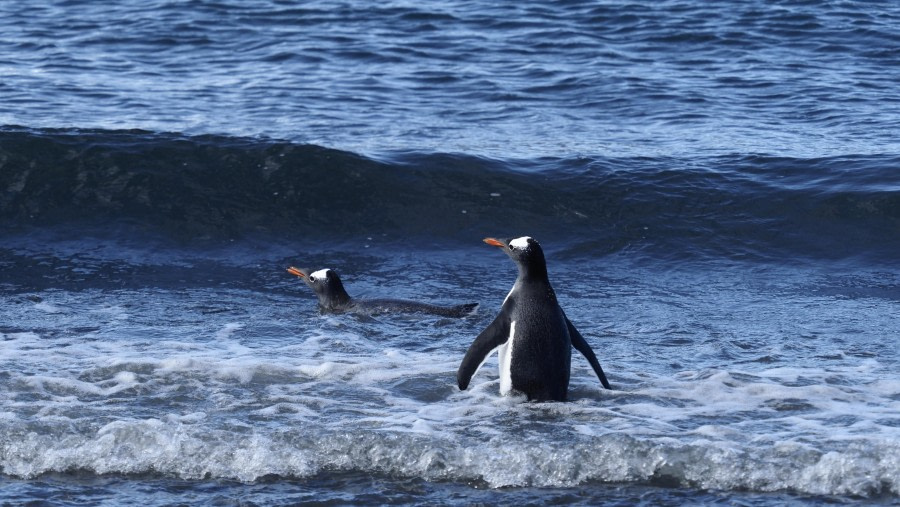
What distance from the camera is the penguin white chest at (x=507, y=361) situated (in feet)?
24.4

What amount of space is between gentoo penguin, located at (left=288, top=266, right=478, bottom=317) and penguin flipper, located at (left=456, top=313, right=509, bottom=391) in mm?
1866

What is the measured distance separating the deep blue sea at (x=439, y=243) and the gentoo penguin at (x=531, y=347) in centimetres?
13

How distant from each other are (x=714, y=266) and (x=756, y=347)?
9.19 ft

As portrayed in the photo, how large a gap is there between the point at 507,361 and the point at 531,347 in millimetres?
167

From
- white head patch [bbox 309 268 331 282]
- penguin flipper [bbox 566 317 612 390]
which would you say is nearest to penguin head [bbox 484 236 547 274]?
penguin flipper [bbox 566 317 612 390]

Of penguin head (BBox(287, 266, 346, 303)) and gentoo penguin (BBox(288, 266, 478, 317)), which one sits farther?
penguin head (BBox(287, 266, 346, 303))

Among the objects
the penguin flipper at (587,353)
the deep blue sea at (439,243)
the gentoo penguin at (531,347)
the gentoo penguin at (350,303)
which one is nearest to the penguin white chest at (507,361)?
the gentoo penguin at (531,347)

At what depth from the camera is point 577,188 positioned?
43.0ft

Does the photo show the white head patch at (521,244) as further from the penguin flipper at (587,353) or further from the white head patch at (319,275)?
the white head patch at (319,275)

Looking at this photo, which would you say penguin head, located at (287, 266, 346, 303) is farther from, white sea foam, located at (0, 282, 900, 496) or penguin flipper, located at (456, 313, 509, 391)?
penguin flipper, located at (456, 313, 509, 391)

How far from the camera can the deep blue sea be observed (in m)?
6.52

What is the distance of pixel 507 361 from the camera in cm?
745

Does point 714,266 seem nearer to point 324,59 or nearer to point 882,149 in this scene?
point 882,149

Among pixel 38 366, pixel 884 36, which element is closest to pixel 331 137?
pixel 38 366
